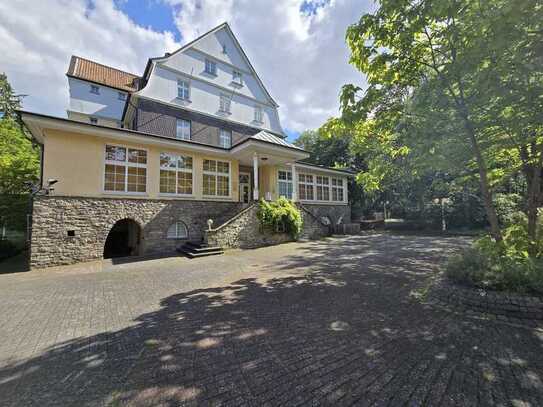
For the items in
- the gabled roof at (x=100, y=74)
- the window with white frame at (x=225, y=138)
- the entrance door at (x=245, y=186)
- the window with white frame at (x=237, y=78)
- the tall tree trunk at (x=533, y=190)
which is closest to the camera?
the tall tree trunk at (x=533, y=190)

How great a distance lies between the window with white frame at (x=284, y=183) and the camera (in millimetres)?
16587

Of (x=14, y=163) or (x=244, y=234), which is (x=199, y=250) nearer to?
(x=244, y=234)

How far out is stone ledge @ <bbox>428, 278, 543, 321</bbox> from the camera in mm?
3564

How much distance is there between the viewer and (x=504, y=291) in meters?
3.94

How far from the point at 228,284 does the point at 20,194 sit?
14.6 meters

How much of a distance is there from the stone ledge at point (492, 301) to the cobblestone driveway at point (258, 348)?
1.26 ft

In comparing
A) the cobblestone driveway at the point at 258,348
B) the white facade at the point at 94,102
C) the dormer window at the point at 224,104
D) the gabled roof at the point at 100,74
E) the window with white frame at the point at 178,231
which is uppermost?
the gabled roof at the point at 100,74

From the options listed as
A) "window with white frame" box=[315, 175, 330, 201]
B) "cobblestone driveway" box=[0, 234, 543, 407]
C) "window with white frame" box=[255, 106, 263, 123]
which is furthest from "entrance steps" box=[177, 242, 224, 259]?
"window with white frame" box=[255, 106, 263, 123]

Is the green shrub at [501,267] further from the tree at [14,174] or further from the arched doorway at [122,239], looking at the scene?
the tree at [14,174]

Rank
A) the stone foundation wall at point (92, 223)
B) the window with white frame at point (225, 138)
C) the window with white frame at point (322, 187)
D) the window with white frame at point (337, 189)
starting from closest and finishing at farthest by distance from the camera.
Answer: the stone foundation wall at point (92, 223) → the window with white frame at point (225, 138) → the window with white frame at point (322, 187) → the window with white frame at point (337, 189)

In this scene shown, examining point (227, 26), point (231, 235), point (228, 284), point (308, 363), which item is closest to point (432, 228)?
point (231, 235)

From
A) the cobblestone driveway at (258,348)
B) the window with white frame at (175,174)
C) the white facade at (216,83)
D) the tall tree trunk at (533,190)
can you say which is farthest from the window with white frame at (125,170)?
the tall tree trunk at (533,190)

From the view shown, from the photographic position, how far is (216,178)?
1323 cm

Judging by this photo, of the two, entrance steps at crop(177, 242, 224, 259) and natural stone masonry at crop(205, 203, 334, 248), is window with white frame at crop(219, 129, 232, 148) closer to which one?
natural stone masonry at crop(205, 203, 334, 248)
